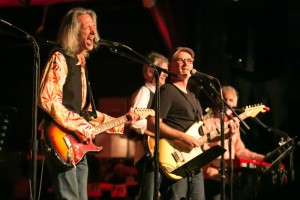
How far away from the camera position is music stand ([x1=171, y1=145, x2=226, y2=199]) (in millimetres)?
4559

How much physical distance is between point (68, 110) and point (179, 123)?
56.1 inches

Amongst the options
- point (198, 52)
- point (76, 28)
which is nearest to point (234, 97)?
point (198, 52)

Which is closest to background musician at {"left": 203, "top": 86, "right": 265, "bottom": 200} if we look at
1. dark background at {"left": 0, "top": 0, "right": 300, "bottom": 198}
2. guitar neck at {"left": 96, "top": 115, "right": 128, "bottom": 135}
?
dark background at {"left": 0, "top": 0, "right": 300, "bottom": 198}

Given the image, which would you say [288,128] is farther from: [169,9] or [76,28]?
[76,28]

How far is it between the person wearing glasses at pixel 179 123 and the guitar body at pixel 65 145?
1132mm

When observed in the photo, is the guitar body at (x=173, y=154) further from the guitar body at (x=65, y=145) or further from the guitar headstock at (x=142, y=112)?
the guitar body at (x=65, y=145)

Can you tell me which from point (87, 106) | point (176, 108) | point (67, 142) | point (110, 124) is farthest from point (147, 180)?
point (67, 142)

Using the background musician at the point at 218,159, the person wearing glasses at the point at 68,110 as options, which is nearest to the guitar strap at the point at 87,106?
the person wearing glasses at the point at 68,110

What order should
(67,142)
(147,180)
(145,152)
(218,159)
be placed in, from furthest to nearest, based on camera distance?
(218,159) < (145,152) < (147,180) < (67,142)

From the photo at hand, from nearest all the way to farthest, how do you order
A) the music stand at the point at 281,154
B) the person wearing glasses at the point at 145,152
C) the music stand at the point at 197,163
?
the music stand at the point at 197,163, the person wearing glasses at the point at 145,152, the music stand at the point at 281,154

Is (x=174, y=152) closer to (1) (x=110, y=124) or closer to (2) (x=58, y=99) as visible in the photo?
(1) (x=110, y=124)

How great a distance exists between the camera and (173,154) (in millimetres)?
5066

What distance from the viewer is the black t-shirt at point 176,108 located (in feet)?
16.6

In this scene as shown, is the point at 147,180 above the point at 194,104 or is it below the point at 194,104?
below
